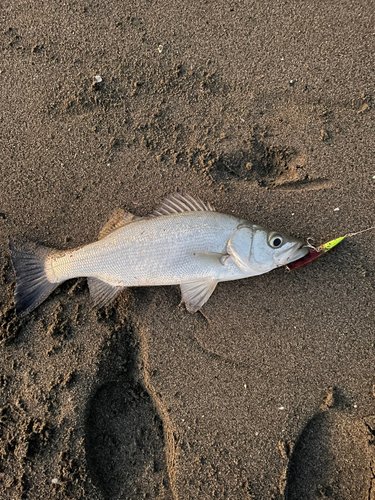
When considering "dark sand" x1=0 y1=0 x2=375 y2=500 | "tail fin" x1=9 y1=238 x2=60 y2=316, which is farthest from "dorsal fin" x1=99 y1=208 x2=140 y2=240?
"tail fin" x1=9 y1=238 x2=60 y2=316

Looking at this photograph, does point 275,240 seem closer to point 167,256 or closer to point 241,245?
point 241,245

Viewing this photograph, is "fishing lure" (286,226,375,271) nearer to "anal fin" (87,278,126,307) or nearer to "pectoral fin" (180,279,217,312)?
"pectoral fin" (180,279,217,312)

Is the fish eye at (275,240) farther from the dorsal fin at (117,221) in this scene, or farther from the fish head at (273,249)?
the dorsal fin at (117,221)

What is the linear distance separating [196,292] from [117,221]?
0.99 m

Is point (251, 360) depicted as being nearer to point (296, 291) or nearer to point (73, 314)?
point (296, 291)

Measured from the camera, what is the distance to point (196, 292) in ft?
9.36

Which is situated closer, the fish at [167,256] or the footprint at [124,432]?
the fish at [167,256]

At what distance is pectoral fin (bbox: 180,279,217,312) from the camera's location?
2836 millimetres

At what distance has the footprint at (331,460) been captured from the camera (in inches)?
110

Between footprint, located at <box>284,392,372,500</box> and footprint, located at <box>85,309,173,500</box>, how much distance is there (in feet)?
3.84

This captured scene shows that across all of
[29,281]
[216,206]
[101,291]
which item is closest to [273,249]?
[216,206]

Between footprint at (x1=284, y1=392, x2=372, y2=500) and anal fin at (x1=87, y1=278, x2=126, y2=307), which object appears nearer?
footprint at (x1=284, y1=392, x2=372, y2=500)

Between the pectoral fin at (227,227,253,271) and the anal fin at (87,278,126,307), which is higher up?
the pectoral fin at (227,227,253,271)

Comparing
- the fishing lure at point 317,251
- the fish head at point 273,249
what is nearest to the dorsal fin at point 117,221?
the fish head at point 273,249
